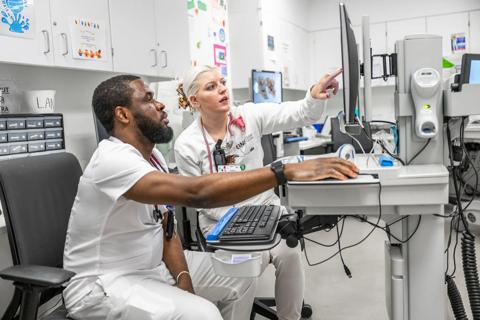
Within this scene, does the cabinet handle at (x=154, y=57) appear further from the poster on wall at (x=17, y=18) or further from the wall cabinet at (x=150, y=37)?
the poster on wall at (x=17, y=18)

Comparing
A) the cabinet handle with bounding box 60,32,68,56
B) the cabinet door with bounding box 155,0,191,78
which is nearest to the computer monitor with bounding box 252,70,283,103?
the cabinet door with bounding box 155,0,191,78

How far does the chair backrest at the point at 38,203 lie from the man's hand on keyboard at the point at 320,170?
2.73 feet

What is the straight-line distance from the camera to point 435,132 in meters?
1.41

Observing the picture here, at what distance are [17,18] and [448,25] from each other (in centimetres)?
511

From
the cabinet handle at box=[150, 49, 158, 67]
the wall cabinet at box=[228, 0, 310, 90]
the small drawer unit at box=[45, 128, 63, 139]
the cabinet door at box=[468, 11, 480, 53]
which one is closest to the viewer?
the small drawer unit at box=[45, 128, 63, 139]

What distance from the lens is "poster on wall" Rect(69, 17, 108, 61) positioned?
7.09 ft

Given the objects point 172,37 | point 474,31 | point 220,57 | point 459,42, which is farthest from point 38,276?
point 474,31

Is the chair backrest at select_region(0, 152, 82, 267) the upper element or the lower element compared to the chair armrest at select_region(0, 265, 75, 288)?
upper

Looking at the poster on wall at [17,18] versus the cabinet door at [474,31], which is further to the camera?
the cabinet door at [474,31]

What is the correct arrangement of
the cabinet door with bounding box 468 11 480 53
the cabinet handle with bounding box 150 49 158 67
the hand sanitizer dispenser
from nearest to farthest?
the hand sanitizer dispenser, the cabinet handle with bounding box 150 49 158 67, the cabinet door with bounding box 468 11 480 53

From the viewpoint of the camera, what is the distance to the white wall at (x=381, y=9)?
5.34m

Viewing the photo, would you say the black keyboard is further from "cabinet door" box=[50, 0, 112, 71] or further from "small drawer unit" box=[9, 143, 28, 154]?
"cabinet door" box=[50, 0, 112, 71]

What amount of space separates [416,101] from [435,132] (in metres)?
0.12

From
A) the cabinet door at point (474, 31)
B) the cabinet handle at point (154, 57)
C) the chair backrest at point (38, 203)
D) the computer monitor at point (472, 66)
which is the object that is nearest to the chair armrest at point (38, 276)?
the chair backrest at point (38, 203)
